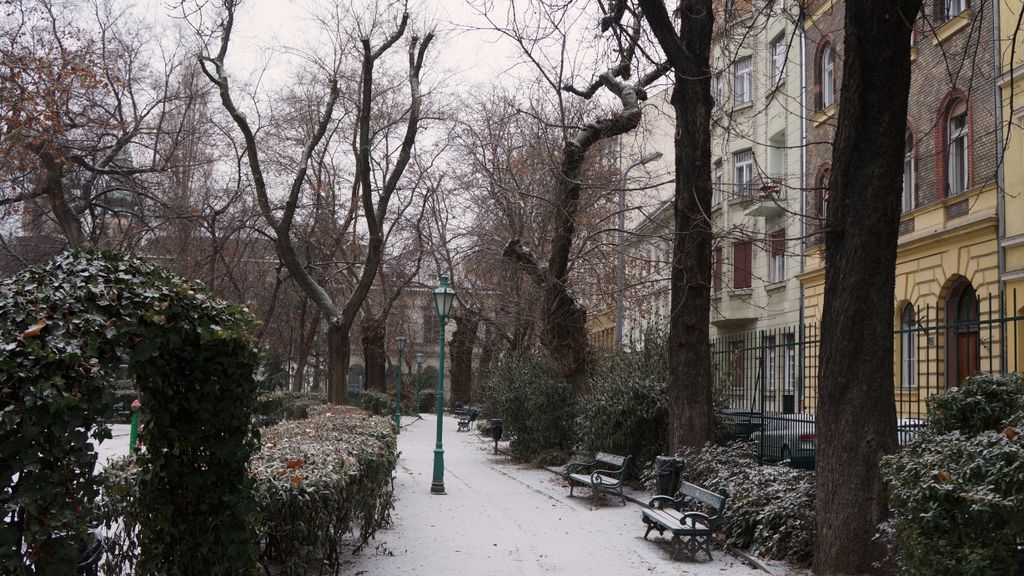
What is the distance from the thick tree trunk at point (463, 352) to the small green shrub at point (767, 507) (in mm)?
20987

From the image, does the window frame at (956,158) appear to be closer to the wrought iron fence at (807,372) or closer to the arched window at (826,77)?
the wrought iron fence at (807,372)

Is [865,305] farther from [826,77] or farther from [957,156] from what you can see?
[826,77]

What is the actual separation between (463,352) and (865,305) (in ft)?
132

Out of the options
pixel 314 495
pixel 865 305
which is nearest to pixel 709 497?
pixel 865 305

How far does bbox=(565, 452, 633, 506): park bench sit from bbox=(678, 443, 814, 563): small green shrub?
7.67ft

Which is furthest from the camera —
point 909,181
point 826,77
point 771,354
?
point 826,77

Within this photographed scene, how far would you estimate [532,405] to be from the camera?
21.9 m

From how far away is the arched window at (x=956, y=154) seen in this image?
66.3 ft

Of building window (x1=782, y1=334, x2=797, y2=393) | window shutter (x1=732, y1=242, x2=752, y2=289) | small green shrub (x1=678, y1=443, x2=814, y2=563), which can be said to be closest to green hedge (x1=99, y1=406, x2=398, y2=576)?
small green shrub (x1=678, y1=443, x2=814, y2=563)

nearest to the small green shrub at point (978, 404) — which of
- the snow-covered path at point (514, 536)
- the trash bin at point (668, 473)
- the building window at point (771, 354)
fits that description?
the snow-covered path at point (514, 536)

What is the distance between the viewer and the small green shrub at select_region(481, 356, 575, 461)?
71.5ft

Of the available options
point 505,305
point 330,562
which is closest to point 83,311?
point 330,562

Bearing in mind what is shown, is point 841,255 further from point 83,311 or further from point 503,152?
point 503,152

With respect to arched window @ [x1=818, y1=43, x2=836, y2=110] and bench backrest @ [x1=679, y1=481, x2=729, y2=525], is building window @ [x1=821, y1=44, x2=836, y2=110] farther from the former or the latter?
bench backrest @ [x1=679, y1=481, x2=729, y2=525]
